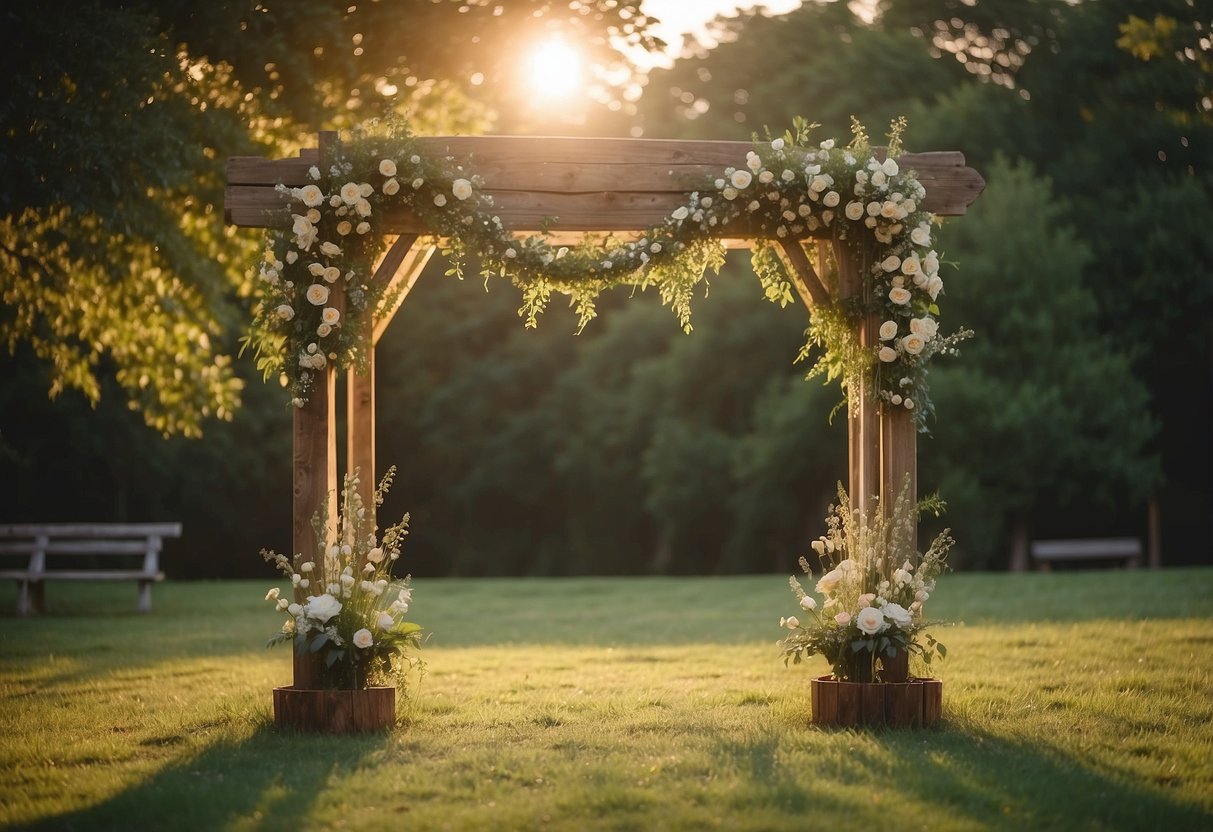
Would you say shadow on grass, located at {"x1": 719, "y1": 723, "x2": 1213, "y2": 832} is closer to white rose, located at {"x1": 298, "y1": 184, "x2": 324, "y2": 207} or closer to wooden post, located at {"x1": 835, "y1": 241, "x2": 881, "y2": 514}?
wooden post, located at {"x1": 835, "y1": 241, "x2": 881, "y2": 514}

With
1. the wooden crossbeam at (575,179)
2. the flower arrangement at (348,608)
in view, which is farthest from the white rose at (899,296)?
the flower arrangement at (348,608)

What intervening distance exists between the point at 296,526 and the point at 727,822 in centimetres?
350

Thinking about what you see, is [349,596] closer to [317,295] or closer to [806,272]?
[317,295]

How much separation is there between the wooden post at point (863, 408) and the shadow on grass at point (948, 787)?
1.70m

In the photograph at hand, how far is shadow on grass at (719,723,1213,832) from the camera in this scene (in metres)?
5.53

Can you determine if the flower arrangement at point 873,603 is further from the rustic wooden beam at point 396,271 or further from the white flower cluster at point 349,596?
the rustic wooden beam at point 396,271

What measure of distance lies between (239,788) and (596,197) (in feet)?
13.5

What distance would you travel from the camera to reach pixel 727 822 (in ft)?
17.9

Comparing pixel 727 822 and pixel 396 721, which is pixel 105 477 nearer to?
pixel 396 721

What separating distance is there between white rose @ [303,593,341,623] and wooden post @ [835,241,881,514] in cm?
325

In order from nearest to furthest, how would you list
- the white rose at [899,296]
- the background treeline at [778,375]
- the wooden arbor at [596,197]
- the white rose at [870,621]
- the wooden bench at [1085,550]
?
the white rose at [870,621] < the white rose at [899,296] < the wooden arbor at [596,197] < the wooden bench at [1085,550] < the background treeline at [778,375]

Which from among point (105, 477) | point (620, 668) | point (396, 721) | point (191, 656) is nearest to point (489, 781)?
point (396, 721)

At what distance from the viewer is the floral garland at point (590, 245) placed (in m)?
7.81

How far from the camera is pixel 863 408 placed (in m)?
8.07
